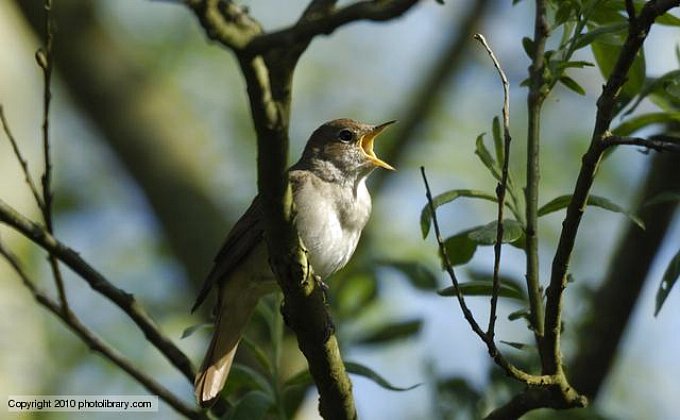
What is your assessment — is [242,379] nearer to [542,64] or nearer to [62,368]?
[542,64]

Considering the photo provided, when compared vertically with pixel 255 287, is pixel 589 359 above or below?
below

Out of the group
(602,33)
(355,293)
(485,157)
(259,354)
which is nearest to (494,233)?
(485,157)

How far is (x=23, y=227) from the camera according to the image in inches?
133

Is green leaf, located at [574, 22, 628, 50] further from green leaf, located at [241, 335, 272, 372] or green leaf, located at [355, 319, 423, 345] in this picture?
green leaf, located at [355, 319, 423, 345]

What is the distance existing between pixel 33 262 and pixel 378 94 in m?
4.58

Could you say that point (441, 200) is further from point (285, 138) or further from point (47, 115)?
point (47, 115)

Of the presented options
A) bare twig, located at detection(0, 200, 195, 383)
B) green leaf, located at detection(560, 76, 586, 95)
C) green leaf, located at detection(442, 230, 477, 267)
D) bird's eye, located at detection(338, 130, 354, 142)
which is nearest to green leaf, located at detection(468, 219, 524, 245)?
green leaf, located at detection(442, 230, 477, 267)

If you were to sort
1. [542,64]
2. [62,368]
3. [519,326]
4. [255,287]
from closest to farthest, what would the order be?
1. [542,64]
2. [255,287]
3. [62,368]
4. [519,326]

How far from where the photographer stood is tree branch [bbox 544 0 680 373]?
2.61 m

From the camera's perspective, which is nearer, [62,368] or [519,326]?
[62,368]

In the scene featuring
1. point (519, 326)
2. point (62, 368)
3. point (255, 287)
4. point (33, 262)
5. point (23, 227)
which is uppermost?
point (23, 227)

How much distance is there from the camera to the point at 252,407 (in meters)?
3.61

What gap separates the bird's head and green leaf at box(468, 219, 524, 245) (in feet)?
6.75

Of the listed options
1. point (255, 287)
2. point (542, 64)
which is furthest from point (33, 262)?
point (542, 64)
